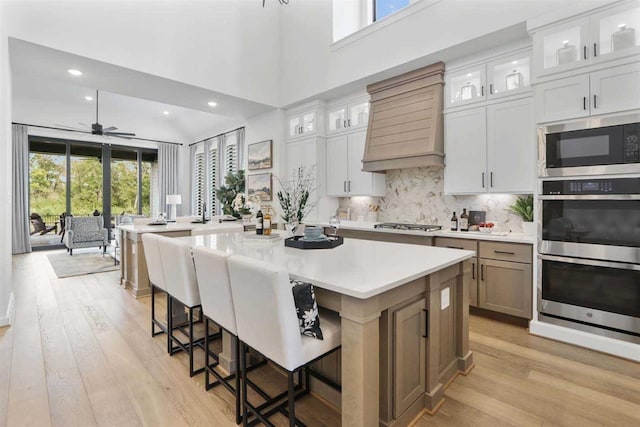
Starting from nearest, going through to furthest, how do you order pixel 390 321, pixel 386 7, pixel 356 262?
pixel 390 321
pixel 356 262
pixel 386 7

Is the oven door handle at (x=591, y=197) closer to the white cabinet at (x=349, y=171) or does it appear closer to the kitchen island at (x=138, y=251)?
the white cabinet at (x=349, y=171)

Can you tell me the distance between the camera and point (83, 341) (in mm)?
2814

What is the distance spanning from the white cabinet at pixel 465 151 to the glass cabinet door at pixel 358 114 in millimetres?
1418

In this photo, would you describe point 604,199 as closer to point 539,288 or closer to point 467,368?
point 539,288

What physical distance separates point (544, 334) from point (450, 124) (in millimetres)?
2468

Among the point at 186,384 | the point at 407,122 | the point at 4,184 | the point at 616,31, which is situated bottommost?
the point at 186,384

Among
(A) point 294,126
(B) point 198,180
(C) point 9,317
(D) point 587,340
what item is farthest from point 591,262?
(B) point 198,180

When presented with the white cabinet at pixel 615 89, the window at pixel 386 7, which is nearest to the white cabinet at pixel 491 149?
the white cabinet at pixel 615 89

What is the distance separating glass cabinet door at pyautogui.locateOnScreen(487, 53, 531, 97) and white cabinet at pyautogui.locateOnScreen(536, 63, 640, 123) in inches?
18.1

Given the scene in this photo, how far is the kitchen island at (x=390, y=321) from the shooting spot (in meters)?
1.44

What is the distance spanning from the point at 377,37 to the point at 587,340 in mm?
4130

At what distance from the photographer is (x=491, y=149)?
3.50 m

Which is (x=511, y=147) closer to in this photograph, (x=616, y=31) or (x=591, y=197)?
(x=591, y=197)

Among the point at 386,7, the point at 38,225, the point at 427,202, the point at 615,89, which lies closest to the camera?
the point at 615,89
